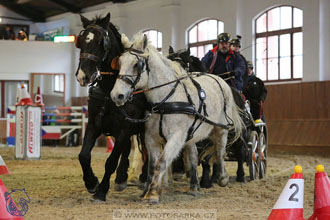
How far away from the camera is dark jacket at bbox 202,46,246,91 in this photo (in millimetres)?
7422

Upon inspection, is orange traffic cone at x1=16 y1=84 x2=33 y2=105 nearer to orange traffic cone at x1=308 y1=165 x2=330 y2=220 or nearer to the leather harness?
the leather harness

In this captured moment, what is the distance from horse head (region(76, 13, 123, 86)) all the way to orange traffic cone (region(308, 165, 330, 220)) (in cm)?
248

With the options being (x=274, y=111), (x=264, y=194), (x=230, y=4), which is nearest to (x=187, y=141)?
(x=264, y=194)

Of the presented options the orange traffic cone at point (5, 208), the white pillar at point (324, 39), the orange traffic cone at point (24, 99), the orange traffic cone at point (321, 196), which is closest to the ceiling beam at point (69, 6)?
the white pillar at point (324, 39)

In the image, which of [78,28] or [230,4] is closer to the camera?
[230,4]

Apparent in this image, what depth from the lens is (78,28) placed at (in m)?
24.3

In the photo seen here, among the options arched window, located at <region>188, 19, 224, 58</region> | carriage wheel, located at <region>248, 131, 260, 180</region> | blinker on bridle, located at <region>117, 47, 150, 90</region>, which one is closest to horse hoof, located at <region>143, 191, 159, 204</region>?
blinker on bridle, located at <region>117, 47, 150, 90</region>

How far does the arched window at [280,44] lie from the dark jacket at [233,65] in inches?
318

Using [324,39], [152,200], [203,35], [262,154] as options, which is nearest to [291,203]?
[152,200]

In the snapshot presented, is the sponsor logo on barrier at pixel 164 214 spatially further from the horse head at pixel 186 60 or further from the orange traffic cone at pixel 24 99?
the orange traffic cone at pixel 24 99

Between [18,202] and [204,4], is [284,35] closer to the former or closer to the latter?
[204,4]

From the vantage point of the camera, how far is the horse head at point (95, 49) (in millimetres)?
5074

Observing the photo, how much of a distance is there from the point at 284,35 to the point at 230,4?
2453 mm

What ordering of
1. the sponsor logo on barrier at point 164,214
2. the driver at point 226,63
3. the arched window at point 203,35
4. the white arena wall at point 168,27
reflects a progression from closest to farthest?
the sponsor logo on barrier at point 164,214, the driver at point 226,63, the white arena wall at point 168,27, the arched window at point 203,35
